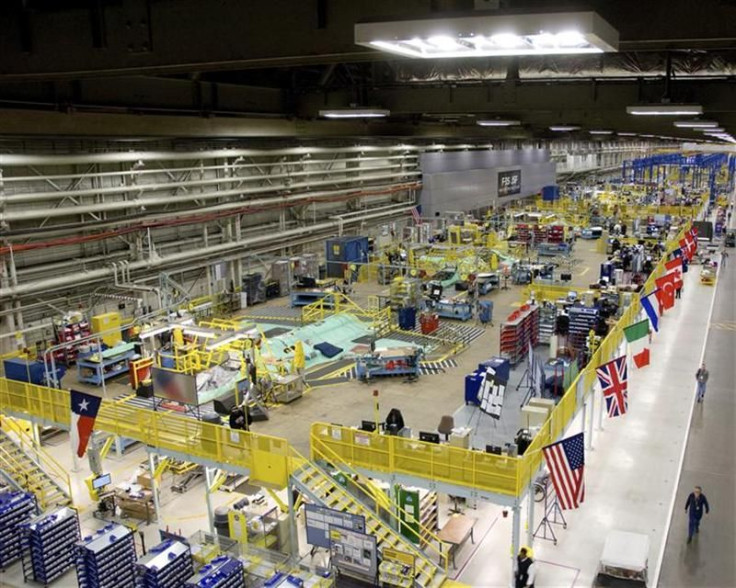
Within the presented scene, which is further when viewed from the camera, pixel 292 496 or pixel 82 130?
pixel 82 130

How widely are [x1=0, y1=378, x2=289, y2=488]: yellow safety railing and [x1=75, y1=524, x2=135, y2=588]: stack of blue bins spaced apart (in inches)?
92.7

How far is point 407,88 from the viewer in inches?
626

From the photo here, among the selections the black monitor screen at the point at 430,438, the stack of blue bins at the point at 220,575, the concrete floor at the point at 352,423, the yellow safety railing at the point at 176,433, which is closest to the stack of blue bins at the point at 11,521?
the concrete floor at the point at 352,423

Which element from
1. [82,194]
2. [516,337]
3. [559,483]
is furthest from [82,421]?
[516,337]

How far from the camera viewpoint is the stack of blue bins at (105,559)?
13133 mm

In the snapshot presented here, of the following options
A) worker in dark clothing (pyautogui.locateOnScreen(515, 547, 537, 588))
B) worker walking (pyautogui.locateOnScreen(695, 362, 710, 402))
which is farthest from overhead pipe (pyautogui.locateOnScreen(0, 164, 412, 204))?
worker walking (pyautogui.locateOnScreen(695, 362, 710, 402))

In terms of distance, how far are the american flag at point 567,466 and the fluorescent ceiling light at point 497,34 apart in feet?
32.6

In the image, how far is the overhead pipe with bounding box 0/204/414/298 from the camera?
952 inches

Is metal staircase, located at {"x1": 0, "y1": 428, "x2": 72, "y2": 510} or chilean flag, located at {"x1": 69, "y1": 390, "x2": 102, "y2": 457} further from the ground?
chilean flag, located at {"x1": 69, "y1": 390, "x2": 102, "y2": 457}

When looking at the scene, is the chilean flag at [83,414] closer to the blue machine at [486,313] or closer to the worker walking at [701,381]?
the worker walking at [701,381]

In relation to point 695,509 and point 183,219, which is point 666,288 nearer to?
point 695,509

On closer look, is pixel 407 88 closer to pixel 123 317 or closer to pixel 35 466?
pixel 35 466

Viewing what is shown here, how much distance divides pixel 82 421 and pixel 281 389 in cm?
742

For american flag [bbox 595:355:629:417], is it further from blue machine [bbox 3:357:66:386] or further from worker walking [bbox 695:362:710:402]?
blue machine [bbox 3:357:66:386]
